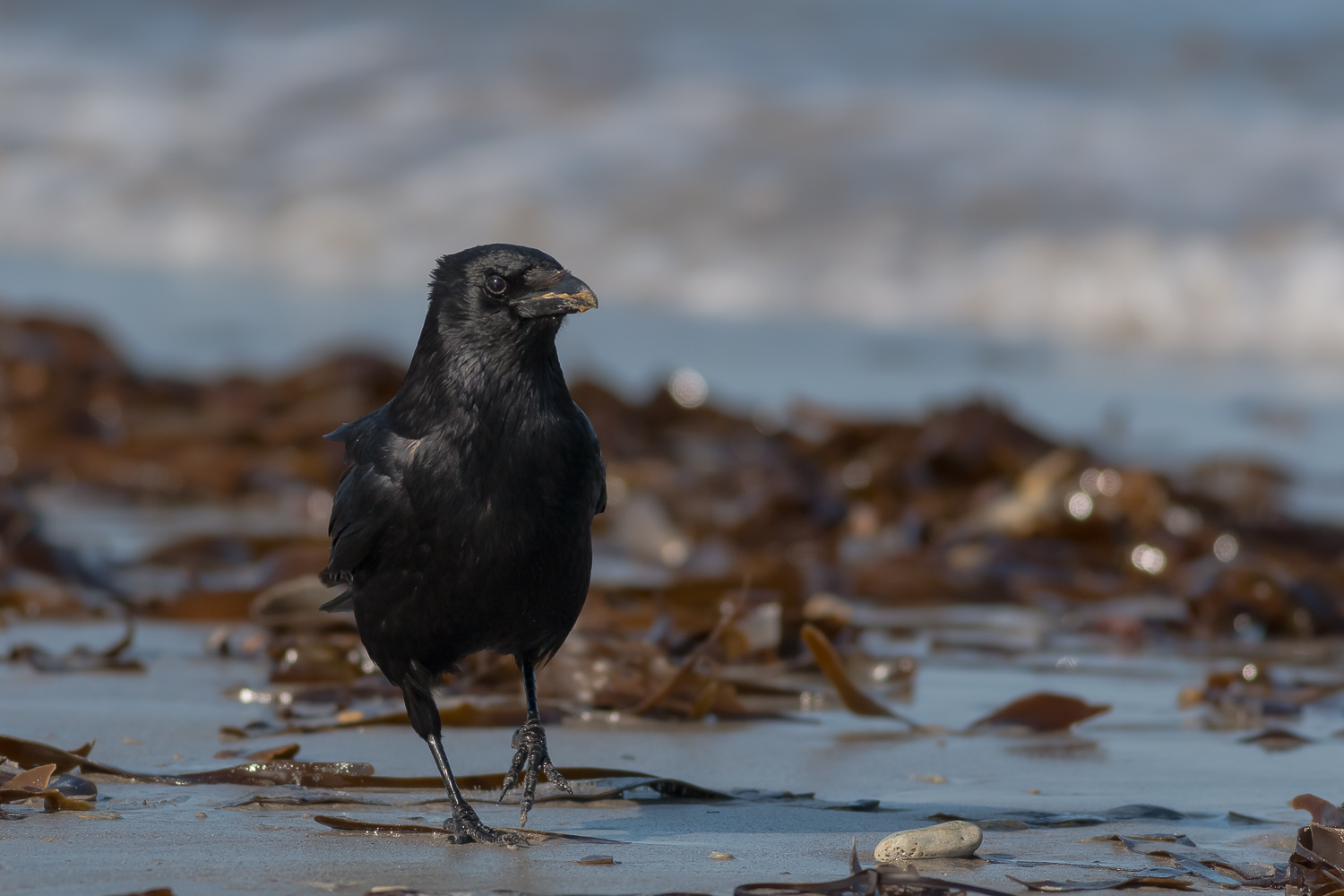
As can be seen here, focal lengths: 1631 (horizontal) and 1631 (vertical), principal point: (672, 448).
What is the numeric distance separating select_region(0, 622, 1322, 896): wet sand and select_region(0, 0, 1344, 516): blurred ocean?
13.9ft

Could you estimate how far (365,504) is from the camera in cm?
263

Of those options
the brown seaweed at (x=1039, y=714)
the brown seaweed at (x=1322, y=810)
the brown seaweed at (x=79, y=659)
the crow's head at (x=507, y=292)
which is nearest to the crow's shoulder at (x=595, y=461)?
the crow's head at (x=507, y=292)

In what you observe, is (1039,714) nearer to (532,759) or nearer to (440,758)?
(532,759)

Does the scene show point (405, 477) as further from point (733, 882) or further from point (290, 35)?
point (290, 35)

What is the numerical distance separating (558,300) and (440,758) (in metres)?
0.76

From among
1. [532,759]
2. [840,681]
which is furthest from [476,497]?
[840,681]

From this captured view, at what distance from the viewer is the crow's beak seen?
2.58 meters

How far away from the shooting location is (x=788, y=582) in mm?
4754

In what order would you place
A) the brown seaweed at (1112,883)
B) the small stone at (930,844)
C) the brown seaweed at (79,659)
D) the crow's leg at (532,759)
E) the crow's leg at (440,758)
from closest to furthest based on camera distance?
the brown seaweed at (1112,883) → the small stone at (930,844) → the crow's leg at (440,758) → the crow's leg at (532,759) → the brown seaweed at (79,659)

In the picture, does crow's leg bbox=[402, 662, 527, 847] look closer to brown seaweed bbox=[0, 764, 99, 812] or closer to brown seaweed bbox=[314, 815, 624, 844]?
brown seaweed bbox=[314, 815, 624, 844]

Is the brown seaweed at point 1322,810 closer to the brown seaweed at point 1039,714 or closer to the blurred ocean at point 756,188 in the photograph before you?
the brown seaweed at point 1039,714

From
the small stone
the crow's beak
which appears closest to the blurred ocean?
the crow's beak

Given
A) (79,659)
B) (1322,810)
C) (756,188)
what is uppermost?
(756,188)

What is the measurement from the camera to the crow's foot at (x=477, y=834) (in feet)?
7.74
